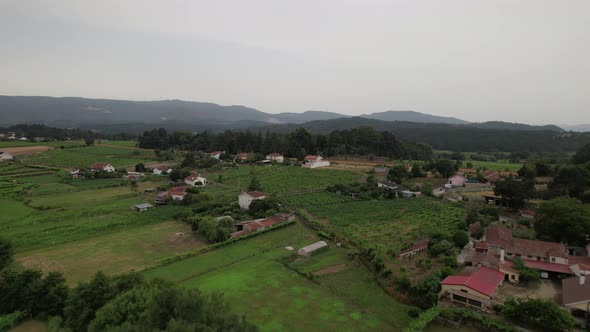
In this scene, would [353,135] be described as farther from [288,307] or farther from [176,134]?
[288,307]

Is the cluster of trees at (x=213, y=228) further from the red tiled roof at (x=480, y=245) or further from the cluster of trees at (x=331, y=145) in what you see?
the cluster of trees at (x=331, y=145)

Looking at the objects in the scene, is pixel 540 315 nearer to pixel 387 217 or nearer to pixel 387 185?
pixel 387 217

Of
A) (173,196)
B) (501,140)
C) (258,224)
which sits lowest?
(173,196)

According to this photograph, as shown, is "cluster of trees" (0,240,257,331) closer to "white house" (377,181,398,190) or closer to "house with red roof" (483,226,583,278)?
"house with red roof" (483,226,583,278)

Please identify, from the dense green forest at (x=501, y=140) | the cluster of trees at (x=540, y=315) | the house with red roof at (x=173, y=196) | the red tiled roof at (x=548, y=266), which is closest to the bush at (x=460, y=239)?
the red tiled roof at (x=548, y=266)

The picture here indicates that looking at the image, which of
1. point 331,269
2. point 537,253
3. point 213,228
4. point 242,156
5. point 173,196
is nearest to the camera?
point 537,253

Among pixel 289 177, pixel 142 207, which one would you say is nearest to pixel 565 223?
pixel 289 177
